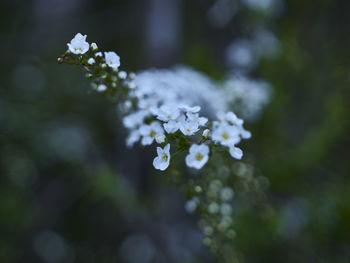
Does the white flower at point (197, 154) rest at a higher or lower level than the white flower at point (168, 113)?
lower

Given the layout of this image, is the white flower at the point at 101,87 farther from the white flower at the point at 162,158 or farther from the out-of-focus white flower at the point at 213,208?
the out-of-focus white flower at the point at 213,208

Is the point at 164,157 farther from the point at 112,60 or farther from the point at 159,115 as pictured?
the point at 112,60

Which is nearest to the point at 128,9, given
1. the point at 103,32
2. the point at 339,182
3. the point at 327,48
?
the point at 103,32

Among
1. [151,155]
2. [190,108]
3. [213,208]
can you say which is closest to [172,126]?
[190,108]

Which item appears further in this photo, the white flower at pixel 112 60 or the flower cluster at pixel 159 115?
the white flower at pixel 112 60

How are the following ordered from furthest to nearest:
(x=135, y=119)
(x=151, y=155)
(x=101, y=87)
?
(x=151, y=155), (x=135, y=119), (x=101, y=87)

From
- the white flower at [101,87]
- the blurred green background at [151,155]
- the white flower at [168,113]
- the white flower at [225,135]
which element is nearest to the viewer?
the white flower at [225,135]

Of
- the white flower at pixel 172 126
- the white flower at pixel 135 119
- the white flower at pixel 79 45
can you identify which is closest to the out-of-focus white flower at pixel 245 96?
the white flower at pixel 135 119

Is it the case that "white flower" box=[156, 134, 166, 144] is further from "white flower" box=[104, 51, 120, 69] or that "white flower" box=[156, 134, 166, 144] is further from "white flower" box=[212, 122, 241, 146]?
"white flower" box=[104, 51, 120, 69]
